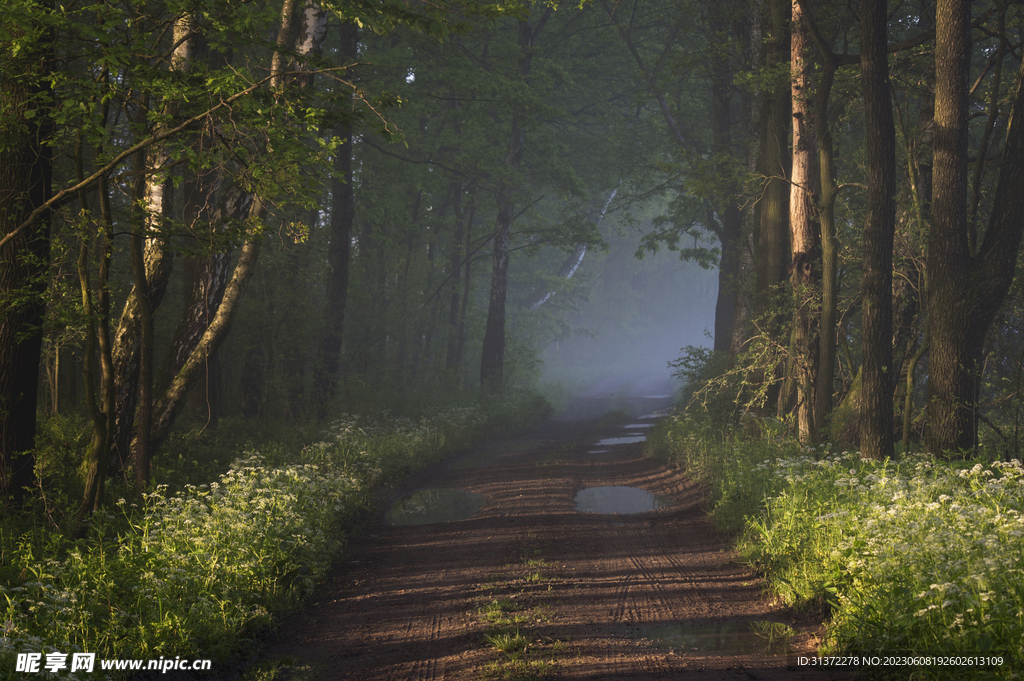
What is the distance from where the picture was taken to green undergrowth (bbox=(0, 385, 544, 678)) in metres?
4.74

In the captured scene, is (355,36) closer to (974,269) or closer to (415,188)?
(415,188)

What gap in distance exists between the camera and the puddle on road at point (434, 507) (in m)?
10.2

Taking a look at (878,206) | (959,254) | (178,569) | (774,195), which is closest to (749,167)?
(774,195)

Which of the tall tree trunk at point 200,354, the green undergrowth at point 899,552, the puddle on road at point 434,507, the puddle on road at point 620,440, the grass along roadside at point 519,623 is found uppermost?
the tall tree trunk at point 200,354

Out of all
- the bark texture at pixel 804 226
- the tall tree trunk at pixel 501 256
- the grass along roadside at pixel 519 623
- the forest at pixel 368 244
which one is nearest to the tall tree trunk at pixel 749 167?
the forest at pixel 368 244

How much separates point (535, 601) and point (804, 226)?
997 cm

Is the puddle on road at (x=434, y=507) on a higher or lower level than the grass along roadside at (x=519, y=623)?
lower

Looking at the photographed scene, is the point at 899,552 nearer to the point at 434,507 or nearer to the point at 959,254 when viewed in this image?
the point at 959,254

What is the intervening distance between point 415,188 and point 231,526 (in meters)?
Result: 19.2

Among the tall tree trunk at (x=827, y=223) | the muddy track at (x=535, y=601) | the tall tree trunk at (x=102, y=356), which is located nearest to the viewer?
the muddy track at (x=535, y=601)

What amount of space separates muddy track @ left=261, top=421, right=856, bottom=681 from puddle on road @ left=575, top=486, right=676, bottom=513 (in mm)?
373

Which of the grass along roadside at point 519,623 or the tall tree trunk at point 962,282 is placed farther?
the tall tree trunk at point 962,282

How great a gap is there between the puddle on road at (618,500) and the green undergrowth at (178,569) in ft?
12.4

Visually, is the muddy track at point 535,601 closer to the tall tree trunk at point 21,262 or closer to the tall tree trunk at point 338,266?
the tall tree trunk at point 21,262
